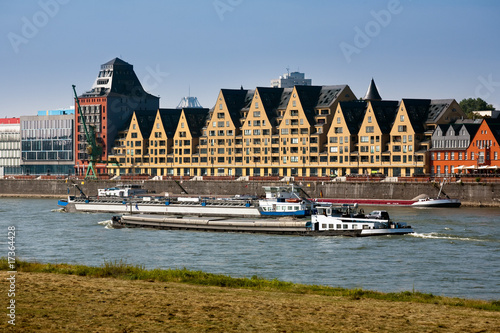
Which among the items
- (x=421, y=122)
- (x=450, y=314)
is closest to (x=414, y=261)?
(x=450, y=314)

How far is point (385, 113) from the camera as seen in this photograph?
158 m

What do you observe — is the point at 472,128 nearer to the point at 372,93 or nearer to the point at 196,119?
the point at 372,93

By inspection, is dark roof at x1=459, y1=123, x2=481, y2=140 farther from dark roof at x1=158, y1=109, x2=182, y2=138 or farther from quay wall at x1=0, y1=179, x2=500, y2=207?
dark roof at x1=158, y1=109, x2=182, y2=138

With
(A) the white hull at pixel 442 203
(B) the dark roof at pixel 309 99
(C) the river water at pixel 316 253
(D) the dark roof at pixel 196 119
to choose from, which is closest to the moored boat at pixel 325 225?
(C) the river water at pixel 316 253

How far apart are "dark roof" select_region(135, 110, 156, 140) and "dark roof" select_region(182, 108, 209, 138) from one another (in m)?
12.8

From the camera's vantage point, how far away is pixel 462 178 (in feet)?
423

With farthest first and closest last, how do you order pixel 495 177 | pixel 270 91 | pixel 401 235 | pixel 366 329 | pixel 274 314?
pixel 270 91
pixel 495 177
pixel 401 235
pixel 274 314
pixel 366 329

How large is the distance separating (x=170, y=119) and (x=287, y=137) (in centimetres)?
3652

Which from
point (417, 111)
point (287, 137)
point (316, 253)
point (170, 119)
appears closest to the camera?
point (316, 253)

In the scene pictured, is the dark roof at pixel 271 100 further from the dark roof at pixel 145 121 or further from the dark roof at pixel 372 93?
the dark roof at pixel 145 121

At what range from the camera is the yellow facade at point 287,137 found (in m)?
154

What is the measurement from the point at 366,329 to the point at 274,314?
3724 millimetres

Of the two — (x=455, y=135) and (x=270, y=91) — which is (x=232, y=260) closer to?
(x=455, y=135)

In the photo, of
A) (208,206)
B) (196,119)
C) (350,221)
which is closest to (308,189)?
(208,206)
